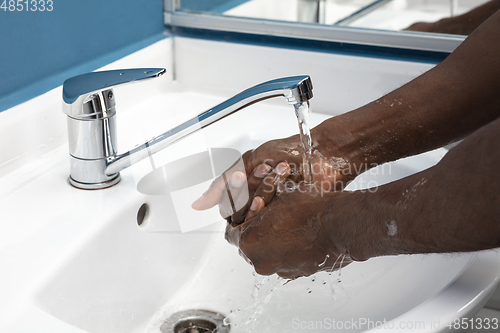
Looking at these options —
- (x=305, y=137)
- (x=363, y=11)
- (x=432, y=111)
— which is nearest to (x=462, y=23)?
(x=363, y=11)

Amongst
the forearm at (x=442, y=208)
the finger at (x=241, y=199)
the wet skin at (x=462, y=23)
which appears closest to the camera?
the forearm at (x=442, y=208)

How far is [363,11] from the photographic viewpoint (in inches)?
34.0

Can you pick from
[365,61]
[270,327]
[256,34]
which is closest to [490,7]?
[365,61]

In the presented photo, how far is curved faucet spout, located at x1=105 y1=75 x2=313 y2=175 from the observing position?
1.57ft

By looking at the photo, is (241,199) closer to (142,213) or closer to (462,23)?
(142,213)

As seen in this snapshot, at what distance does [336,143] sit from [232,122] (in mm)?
196

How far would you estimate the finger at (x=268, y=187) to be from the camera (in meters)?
0.62

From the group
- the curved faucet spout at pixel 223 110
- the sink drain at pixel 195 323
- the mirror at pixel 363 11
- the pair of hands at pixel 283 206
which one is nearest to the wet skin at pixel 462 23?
the mirror at pixel 363 11

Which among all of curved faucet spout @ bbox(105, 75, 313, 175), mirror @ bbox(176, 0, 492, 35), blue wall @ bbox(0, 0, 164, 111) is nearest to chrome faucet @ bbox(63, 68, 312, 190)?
curved faucet spout @ bbox(105, 75, 313, 175)

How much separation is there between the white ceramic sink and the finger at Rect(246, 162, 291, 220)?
80 millimetres

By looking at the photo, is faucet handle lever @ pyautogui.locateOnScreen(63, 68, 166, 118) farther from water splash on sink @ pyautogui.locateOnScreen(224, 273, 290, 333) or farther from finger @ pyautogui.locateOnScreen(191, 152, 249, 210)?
water splash on sink @ pyautogui.locateOnScreen(224, 273, 290, 333)

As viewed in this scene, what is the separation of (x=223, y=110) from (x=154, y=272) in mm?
229

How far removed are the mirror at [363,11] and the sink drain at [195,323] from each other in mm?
446

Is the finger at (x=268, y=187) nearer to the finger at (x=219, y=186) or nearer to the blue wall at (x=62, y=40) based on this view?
the finger at (x=219, y=186)
